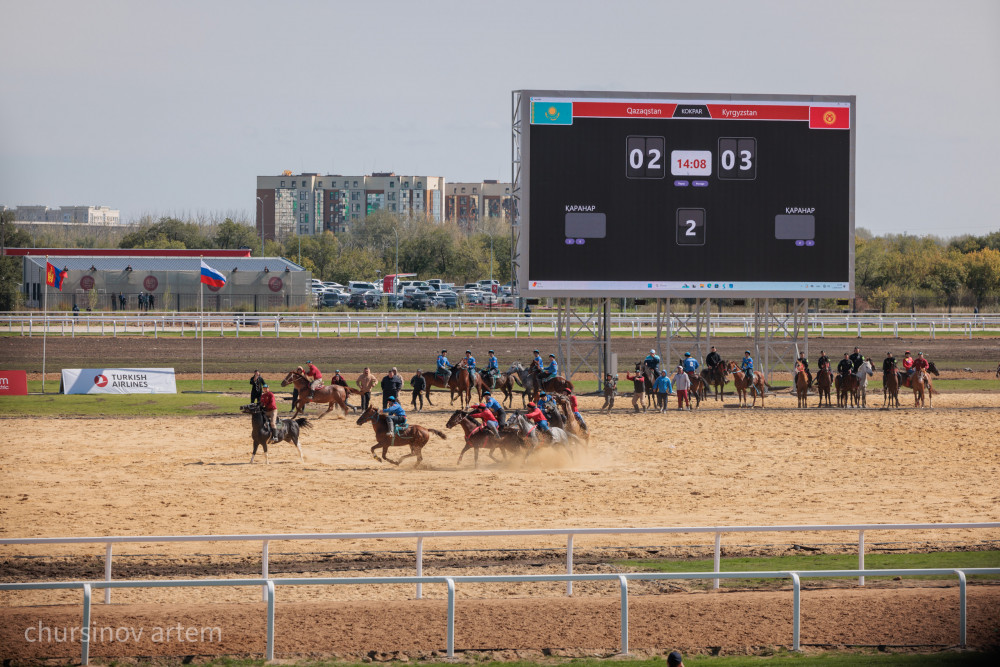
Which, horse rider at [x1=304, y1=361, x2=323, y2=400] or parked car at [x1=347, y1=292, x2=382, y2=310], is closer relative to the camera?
horse rider at [x1=304, y1=361, x2=323, y2=400]

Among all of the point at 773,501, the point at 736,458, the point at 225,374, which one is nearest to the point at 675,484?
the point at 773,501

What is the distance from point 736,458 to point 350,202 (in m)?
162

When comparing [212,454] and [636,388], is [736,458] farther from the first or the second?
[212,454]

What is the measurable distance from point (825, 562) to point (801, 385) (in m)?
15.8

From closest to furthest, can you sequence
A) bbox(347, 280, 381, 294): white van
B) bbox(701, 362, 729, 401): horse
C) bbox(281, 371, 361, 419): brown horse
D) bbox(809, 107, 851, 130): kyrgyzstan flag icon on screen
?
bbox(281, 371, 361, 419): brown horse < bbox(809, 107, 851, 130): kyrgyzstan flag icon on screen < bbox(701, 362, 729, 401): horse < bbox(347, 280, 381, 294): white van

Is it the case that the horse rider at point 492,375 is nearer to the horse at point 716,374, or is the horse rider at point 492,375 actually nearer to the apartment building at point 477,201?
the horse at point 716,374

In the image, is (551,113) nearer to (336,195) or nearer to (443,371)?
(443,371)

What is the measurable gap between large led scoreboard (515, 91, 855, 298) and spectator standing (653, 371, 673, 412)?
2.21 metres

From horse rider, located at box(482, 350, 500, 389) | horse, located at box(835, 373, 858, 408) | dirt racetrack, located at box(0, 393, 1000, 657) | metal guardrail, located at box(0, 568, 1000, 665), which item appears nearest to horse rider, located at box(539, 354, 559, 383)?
horse rider, located at box(482, 350, 500, 389)

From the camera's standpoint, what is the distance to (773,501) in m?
15.8

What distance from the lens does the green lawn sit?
Result: 12117mm

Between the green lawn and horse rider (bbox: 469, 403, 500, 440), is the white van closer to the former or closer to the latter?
horse rider (bbox: 469, 403, 500, 440)

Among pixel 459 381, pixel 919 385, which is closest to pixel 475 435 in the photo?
pixel 459 381

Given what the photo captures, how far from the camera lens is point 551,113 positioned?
84.3ft
